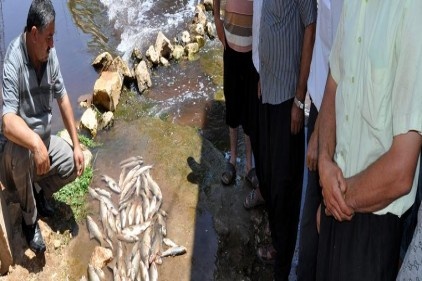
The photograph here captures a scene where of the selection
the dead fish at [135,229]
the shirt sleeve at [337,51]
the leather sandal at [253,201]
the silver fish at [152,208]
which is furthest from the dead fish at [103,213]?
the shirt sleeve at [337,51]

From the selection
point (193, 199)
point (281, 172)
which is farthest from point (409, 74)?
point (193, 199)

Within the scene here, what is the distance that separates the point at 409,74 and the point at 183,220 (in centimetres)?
Result: 346

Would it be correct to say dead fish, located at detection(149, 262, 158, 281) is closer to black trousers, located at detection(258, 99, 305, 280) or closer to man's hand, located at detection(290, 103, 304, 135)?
black trousers, located at detection(258, 99, 305, 280)

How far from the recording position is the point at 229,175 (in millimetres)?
5371

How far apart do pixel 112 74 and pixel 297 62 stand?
13.6ft

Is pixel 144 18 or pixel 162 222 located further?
pixel 144 18

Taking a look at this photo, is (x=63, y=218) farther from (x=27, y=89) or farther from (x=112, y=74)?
(x=112, y=74)

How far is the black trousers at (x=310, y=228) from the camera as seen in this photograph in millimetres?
3402

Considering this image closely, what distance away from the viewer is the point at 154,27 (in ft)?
31.6

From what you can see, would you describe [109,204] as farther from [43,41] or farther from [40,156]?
[43,41]

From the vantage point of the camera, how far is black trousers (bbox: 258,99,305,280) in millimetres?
3834

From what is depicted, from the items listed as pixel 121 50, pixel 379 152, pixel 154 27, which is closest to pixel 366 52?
pixel 379 152

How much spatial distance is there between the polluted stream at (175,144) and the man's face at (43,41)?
183 cm

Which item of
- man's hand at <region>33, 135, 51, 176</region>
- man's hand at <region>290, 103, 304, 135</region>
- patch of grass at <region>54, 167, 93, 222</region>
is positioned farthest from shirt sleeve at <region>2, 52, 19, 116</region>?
man's hand at <region>290, 103, 304, 135</region>
